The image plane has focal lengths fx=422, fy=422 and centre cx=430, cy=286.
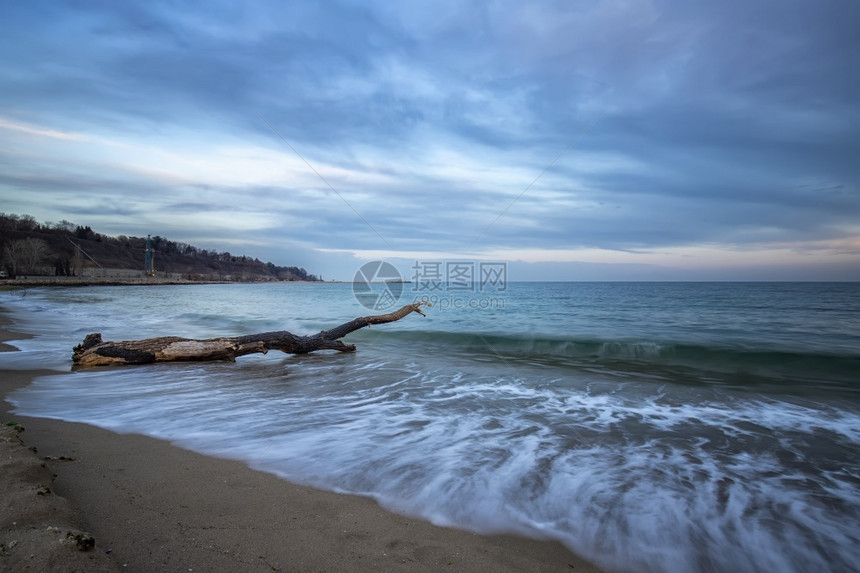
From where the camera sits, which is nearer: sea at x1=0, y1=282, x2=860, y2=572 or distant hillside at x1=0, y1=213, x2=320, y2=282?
sea at x1=0, y1=282, x2=860, y2=572

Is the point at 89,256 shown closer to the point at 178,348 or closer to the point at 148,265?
the point at 148,265

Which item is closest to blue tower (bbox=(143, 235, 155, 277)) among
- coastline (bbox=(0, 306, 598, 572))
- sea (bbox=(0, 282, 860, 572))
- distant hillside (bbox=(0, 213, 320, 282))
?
distant hillside (bbox=(0, 213, 320, 282))

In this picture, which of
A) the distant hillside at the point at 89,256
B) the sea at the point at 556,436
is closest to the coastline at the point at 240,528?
the sea at the point at 556,436

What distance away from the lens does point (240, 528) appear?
105 inches

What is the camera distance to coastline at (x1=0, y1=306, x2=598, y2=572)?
7.63 ft

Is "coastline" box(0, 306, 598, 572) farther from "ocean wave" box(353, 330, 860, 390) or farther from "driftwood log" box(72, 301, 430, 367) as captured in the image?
"ocean wave" box(353, 330, 860, 390)

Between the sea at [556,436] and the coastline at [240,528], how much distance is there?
25cm

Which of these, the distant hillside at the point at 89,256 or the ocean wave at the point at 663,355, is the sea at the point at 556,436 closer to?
the ocean wave at the point at 663,355

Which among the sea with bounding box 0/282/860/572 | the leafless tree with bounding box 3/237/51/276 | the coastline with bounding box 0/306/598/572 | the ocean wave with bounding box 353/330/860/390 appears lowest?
the ocean wave with bounding box 353/330/860/390

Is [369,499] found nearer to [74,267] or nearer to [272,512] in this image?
[272,512]

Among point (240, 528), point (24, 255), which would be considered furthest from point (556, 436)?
point (24, 255)

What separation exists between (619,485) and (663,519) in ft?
1.79

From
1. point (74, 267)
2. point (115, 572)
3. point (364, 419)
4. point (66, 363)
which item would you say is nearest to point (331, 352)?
point (66, 363)

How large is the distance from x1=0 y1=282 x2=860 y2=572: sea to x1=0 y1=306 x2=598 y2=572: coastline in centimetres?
25
